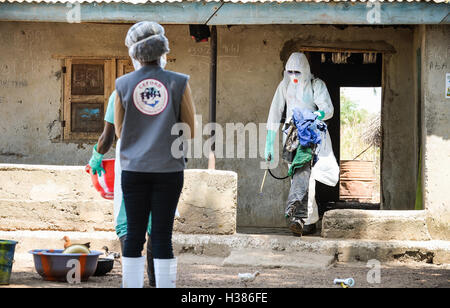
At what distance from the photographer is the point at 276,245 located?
29.2ft

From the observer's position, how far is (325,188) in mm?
15203

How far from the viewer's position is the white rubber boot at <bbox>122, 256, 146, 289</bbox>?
192 inches

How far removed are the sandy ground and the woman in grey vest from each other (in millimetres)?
1609

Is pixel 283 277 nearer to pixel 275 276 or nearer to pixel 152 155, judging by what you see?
pixel 275 276

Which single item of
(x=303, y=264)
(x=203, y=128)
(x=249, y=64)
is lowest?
(x=303, y=264)

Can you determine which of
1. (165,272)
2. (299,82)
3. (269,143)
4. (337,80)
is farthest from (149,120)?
(337,80)

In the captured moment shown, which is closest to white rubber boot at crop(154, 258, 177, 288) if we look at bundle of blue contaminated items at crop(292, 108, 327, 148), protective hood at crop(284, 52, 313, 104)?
bundle of blue contaminated items at crop(292, 108, 327, 148)

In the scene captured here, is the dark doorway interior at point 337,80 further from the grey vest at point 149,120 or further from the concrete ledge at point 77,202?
the grey vest at point 149,120

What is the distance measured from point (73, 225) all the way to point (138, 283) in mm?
4443

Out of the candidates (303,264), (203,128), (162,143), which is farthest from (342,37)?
(162,143)

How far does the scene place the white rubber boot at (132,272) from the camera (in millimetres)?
4871

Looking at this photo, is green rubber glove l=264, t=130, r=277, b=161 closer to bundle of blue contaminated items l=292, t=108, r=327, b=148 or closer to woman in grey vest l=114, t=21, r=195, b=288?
bundle of blue contaminated items l=292, t=108, r=327, b=148

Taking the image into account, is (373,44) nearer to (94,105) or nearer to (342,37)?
(342,37)

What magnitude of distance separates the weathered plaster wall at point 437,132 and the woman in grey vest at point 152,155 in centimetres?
499
